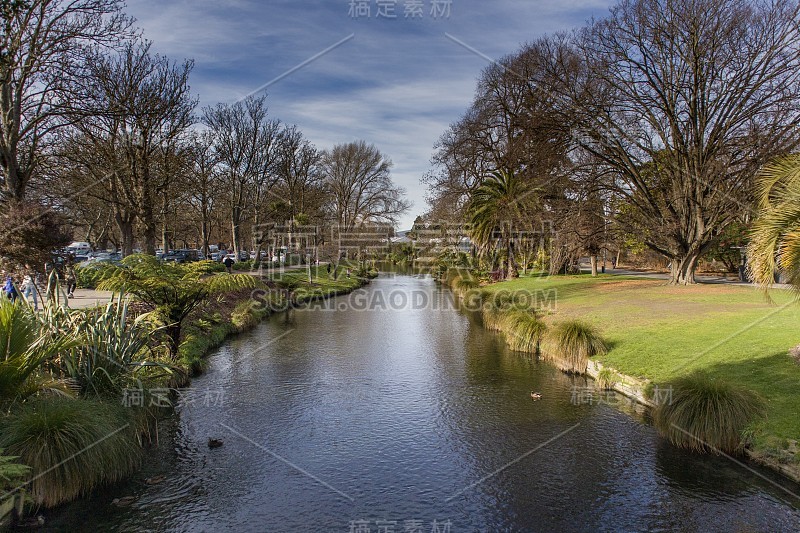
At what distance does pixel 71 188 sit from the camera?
96.5 feet

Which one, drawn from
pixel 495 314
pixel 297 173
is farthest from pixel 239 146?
pixel 495 314

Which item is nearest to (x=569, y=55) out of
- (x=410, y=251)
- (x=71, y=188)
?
(x=71, y=188)

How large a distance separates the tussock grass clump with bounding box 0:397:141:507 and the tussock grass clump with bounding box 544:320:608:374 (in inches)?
434

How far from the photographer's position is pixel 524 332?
55.9ft

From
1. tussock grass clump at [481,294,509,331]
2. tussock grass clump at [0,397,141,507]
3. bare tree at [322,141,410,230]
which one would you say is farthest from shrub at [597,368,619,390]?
bare tree at [322,141,410,230]

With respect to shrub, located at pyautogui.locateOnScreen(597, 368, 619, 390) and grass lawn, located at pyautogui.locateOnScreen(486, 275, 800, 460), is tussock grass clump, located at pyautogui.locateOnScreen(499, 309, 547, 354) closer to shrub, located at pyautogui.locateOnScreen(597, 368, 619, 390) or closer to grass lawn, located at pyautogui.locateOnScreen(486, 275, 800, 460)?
grass lawn, located at pyautogui.locateOnScreen(486, 275, 800, 460)

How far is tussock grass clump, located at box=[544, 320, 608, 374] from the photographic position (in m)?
13.5

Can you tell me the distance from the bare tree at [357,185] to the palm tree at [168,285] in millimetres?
44316

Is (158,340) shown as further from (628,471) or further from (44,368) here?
(628,471)

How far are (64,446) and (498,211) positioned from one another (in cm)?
3033

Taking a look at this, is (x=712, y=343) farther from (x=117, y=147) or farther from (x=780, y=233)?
(x=117, y=147)

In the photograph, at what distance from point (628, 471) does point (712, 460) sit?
4.74 feet

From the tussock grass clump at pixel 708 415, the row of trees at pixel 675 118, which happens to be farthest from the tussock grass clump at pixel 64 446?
the row of trees at pixel 675 118

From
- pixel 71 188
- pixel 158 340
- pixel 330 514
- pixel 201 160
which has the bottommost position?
pixel 330 514
